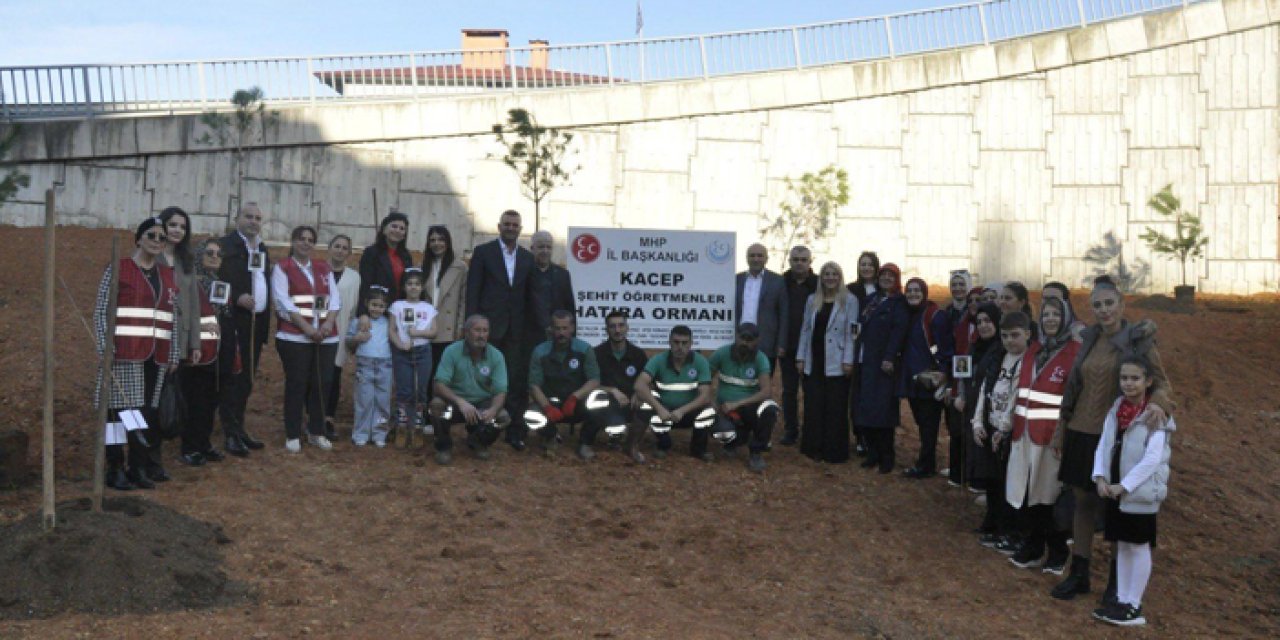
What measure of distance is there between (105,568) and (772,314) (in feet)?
20.7

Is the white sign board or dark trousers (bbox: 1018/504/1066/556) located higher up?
the white sign board

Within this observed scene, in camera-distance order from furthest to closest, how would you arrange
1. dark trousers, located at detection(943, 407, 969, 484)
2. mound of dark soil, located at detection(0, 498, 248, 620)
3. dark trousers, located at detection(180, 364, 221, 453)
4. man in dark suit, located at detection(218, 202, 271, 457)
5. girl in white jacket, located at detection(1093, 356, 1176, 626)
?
dark trousers, located at detection(943, 407, 969, 484) < man in dark suit, located at detection(218, 202, 271, 457) < dark trousers, located at detection(180, 364, 221, 453) < girl in white jacket, located at detection(1093, 356, 1176, 626) < mound of dark soil, located at detection(0, 498, 248, 620)

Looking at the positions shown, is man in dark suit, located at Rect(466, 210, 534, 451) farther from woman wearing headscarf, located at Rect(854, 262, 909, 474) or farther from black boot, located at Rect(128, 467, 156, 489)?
black boot, located at Rect(128, 467, 156, 489)

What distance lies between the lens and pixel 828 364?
11.1 m

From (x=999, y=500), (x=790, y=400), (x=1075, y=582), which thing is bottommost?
(x=1075, y=582)

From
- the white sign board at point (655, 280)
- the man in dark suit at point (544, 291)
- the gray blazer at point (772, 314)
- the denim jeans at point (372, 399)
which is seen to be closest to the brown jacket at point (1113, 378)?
the gray blazer at point (772, 314)

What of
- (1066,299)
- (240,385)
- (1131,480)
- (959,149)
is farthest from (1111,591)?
(959,149)

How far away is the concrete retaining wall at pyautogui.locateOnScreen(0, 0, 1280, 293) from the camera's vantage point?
848 inches

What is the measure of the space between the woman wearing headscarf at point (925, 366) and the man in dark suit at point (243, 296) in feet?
16.9

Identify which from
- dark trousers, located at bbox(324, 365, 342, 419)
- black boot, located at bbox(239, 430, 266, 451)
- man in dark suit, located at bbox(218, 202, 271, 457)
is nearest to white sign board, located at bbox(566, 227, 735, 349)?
dark trousers, located at bbox(324, 365, 342, 419)

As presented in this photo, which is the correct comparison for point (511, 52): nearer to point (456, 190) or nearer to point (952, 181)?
point (456, 190)

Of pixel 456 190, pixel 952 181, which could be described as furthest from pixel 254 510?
pixel 952 181

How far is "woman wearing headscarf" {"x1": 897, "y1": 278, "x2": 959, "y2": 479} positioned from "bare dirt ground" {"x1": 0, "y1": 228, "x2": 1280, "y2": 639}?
13.4 inches

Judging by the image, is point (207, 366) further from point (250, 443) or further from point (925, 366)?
point (925, 366)
